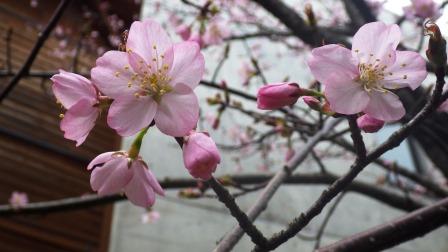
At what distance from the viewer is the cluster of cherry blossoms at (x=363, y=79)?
0.47 meters

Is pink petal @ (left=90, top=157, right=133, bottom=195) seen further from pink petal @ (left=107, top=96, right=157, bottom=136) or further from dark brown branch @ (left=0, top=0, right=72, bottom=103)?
dark brown branch @ (left=0, top=0, right=72, bottom=103)

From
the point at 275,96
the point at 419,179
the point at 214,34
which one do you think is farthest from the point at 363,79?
the point at 214,34

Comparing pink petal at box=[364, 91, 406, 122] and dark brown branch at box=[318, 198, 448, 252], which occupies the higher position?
pink petal at box=[364, 91, 406, 122]

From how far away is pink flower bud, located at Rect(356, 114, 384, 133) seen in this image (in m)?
0.47

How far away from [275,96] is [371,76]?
0.43 ft

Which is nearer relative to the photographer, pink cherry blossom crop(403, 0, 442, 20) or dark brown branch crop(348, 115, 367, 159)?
dark brown branch crop(348, 115, 367, 159)

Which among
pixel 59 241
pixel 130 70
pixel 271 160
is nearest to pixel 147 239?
pixel 59 241

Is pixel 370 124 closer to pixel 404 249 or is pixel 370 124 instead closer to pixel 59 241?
pixel 59 241

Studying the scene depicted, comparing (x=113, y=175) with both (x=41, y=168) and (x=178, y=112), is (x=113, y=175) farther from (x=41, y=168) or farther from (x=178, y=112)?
(x=41, y=168)

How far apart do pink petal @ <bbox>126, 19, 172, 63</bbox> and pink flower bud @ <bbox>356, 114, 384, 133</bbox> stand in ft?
0.81

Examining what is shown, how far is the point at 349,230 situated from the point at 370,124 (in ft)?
10.7

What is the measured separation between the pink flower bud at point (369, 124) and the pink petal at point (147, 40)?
25 cm

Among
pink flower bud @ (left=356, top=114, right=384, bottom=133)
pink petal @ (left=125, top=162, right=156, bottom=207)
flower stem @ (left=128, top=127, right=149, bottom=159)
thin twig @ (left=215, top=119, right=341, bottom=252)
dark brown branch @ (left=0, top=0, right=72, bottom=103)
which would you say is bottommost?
thin twig @ (left=215, top=119, right=341, bottom=252)

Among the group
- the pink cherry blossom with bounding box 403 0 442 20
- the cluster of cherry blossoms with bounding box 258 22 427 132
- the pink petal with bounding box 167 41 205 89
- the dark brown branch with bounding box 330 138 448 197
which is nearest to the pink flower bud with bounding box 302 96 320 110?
the cluster of cherry blossoms with bounding box 258 22 427 132
